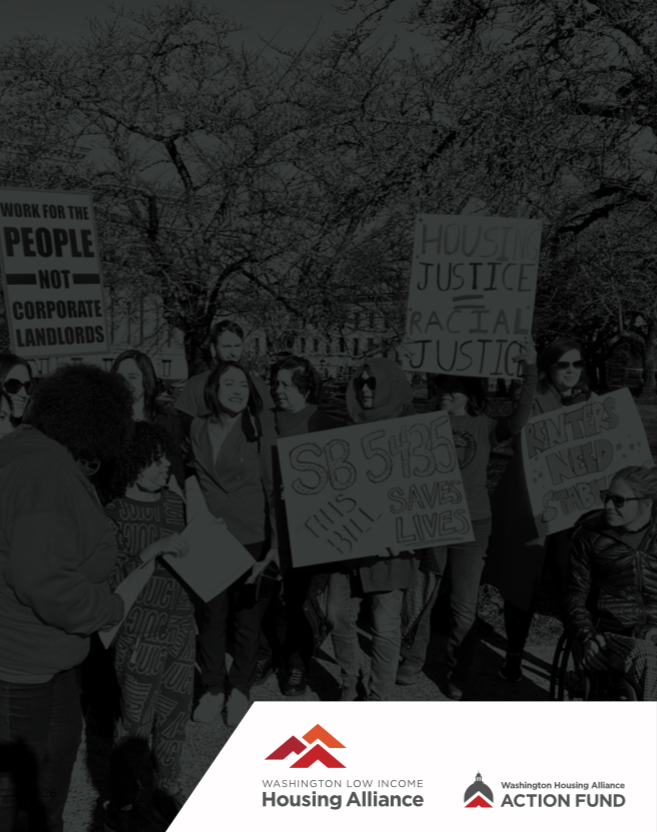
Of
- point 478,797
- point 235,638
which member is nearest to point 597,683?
point 478,797

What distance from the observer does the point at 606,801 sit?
3527 millimetres

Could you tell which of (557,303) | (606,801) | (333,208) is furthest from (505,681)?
(333,208)

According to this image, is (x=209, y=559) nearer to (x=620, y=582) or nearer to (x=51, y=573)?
(x=51, y=573)

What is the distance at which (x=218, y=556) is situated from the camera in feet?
11.7

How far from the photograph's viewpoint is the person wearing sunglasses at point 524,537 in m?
4.18

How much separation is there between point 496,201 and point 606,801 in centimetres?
278

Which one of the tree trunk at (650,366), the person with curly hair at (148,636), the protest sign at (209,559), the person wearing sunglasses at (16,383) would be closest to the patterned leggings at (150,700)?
the person with curly hair at (148,636)

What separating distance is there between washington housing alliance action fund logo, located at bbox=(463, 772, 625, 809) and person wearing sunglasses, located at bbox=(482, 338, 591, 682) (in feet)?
3.14

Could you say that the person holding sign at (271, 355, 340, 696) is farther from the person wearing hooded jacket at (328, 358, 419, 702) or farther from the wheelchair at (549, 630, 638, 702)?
the wheelchair at (549, 630, 638, 702)

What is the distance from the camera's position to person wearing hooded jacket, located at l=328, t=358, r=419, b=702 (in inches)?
155

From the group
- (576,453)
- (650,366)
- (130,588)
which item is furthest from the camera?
(650,366)

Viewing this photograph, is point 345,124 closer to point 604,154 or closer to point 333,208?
point 333,208

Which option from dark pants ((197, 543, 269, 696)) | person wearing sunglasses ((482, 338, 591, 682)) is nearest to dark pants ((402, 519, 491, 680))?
person wearing sunglasses ((482, 338, 591, 682))

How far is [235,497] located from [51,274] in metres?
1.30
